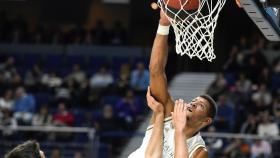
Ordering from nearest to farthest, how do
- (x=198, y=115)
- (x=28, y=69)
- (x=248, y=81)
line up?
(x=198, y=115), (x=248, y=81), (x=28, y=69)

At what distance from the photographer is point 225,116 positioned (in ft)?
42.8

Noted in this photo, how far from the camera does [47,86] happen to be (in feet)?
50.9

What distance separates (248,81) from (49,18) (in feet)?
28.3

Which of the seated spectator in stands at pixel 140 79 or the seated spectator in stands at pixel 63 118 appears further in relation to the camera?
the seated spectator in stands at pixel 140 79

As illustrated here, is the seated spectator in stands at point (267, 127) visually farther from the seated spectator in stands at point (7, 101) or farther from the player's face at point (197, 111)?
the player's face at point (197, 111)

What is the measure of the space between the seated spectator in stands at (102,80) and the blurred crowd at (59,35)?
9.72 ft

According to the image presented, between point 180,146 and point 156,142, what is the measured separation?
0.28 m

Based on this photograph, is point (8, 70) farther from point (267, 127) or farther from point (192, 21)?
point (192, 21)

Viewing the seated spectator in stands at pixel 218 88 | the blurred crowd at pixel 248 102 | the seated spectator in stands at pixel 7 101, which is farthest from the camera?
the seated spectator in stands at pixel 7 101

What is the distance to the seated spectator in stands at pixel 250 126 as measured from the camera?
12.3m

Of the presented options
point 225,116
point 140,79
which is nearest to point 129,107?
point 140,79

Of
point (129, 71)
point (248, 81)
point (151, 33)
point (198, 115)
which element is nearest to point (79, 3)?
point (151, 33)

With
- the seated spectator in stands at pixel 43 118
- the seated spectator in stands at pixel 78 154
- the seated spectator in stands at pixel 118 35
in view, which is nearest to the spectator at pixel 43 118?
the seated spectator in stands at pixel 43 118

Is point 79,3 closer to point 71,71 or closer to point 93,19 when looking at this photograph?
point 93,19
